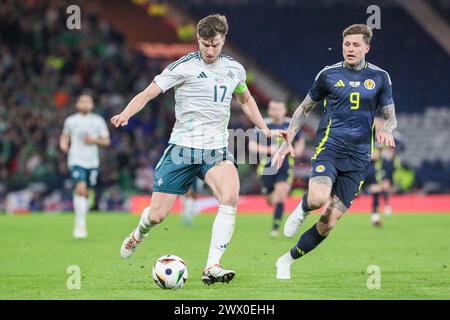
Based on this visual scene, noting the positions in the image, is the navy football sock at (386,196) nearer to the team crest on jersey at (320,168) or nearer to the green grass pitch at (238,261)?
the green grass pitch at (238,261)

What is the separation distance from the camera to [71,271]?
10578mm

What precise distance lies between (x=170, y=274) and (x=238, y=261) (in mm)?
3285

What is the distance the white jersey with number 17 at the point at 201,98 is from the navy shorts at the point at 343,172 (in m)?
1.00

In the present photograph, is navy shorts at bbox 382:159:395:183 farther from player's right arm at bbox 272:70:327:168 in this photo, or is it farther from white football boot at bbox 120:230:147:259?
white football boot at bbox 120:230:147:259

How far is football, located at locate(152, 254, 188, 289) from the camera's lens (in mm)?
8688

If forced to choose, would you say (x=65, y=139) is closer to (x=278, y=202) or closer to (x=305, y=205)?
(x=278, y=202)

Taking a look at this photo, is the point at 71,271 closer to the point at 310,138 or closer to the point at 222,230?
the point at 222,230

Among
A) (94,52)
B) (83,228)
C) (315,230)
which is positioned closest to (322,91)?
(315,230)

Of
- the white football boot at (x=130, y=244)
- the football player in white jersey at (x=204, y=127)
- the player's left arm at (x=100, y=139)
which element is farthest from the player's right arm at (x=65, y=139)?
the football player in white jersey at (x=204, y=127)

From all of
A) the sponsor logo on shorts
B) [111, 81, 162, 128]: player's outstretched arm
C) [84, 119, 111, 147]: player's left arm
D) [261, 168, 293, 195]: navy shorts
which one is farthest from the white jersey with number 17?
[261, 168, 293, 195]: navy shorts

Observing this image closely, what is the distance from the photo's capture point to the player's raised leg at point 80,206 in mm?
15727

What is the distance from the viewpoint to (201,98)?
9328 mm
